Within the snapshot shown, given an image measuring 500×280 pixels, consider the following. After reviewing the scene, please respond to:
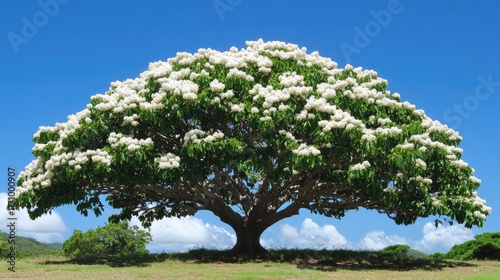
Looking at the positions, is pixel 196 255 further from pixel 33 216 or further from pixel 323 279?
pixel 323 279

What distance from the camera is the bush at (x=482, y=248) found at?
2386 cm

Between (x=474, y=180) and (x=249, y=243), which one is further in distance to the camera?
(x=249, y=243)

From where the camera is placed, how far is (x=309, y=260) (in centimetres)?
1992

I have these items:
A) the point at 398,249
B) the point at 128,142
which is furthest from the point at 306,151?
the point at 398,249

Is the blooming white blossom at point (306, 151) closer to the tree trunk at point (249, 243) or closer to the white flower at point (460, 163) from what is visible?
the white flower at point (460, 163)

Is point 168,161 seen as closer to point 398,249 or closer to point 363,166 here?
point 363,166

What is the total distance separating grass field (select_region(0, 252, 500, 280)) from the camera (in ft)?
50.1

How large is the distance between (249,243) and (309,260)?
2440 millimetres

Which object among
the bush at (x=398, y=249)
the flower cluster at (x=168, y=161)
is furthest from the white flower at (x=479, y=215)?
the flower cluster at (x=168, y=161)

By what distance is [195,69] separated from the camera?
59.3ft

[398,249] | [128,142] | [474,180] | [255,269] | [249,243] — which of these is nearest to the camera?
[128,142]

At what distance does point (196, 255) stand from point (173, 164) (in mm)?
6006

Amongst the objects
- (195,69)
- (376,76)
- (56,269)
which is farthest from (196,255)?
(376,76)

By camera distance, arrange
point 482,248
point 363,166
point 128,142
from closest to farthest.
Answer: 1. point 363,166
2. point 128,142
3. point 482,248
